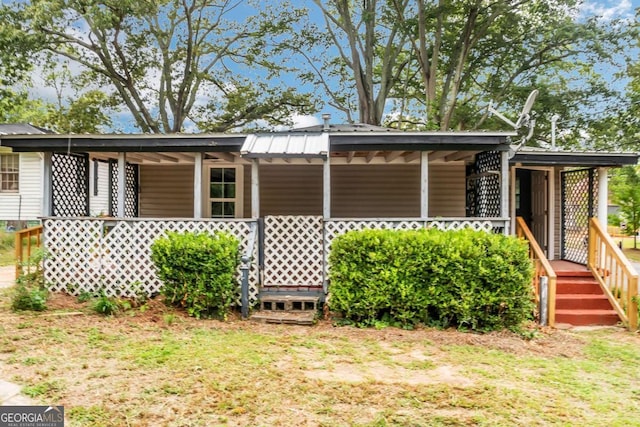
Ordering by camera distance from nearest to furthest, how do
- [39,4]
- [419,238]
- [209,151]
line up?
[419,238]
[209,151]
[39,4]

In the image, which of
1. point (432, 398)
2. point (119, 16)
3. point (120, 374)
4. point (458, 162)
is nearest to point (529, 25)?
point (458, 162)

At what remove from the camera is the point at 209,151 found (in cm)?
654

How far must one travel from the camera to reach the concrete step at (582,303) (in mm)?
6379

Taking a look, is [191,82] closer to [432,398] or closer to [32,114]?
[32,114]

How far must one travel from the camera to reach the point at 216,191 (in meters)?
9.60

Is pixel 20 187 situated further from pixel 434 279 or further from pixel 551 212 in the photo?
pixel 551 212

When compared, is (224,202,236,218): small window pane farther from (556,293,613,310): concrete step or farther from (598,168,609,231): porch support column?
(598,168,609,231): porch support column

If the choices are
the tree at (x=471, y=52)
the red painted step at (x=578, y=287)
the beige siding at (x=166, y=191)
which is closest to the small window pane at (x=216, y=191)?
the beige siding at (x=166, y=191)

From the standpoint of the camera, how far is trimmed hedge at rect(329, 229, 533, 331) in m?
5.25

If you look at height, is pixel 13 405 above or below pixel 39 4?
below

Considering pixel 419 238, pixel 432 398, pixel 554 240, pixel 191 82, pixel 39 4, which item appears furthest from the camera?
pixel 191 82

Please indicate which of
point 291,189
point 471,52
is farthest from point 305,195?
point 471,52

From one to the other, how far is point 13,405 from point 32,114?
28598mm

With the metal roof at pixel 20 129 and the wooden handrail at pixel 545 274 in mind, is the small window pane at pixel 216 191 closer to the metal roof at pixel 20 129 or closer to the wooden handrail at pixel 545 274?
the wooden handrail at pixel 545 274
